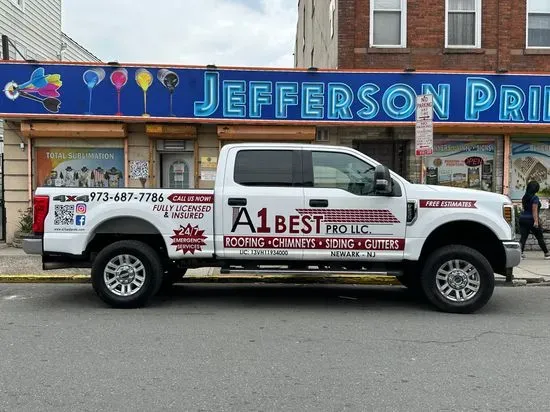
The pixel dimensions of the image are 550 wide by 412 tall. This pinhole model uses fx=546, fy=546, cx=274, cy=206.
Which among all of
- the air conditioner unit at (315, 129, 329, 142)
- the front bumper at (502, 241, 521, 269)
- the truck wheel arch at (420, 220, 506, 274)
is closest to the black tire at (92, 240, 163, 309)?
the truck wheel arch at (420, 220, 506, 274)

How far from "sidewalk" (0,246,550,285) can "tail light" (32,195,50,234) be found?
2238 millimetres

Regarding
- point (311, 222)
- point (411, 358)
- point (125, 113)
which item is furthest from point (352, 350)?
point (125, 113)

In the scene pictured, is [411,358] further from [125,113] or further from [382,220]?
[125,113]

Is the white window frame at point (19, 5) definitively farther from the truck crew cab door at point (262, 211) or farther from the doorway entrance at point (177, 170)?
the truck crew cab door at point (262, 211)

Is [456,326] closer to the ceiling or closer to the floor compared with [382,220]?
closer to the floor

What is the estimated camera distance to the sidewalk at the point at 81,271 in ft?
29.8

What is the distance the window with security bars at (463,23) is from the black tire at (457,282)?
792 centimetres

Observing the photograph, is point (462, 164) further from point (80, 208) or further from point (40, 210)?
point (40, 210)

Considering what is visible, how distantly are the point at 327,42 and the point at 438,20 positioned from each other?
3660 millimetres

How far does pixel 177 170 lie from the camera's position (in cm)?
1292

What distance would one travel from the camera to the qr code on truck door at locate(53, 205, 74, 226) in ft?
22.6

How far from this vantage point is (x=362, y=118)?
40.0 feet

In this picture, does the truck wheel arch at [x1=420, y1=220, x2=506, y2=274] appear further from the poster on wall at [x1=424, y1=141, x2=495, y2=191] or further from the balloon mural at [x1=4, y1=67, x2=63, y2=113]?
the balloon mural at [x1=4, y1=67, x2=63, y2=113]

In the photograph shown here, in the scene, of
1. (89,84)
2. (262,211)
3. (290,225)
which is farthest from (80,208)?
(89,84)
